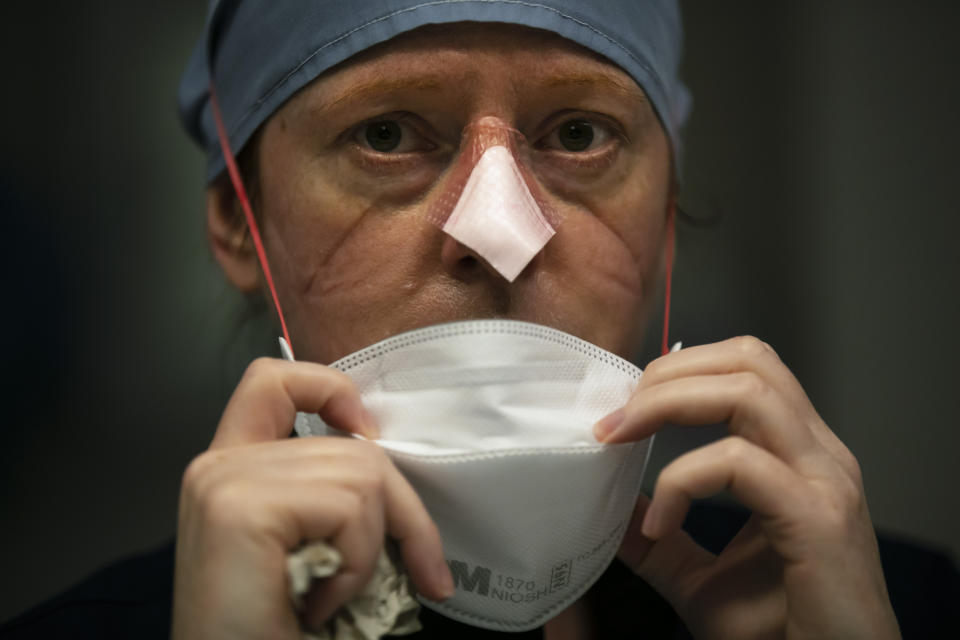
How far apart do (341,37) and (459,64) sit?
0.63 ft

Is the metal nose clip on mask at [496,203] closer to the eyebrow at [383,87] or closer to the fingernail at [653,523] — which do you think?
the eyebrow at [383,87]

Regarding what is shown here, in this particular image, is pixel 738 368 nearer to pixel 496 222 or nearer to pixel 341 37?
pixel 496 222

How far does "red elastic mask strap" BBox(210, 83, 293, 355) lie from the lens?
4.42 ft

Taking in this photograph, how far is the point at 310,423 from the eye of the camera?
1.12 m

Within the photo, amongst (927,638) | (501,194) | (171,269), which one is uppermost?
(171,269)

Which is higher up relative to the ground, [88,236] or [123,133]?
[123,133]

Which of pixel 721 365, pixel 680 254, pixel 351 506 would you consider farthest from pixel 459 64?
pixel 680 254

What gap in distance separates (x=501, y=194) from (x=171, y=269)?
1375 millimetres

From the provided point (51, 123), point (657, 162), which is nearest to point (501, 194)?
point (657, 162)

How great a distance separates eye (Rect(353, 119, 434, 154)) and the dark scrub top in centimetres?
73

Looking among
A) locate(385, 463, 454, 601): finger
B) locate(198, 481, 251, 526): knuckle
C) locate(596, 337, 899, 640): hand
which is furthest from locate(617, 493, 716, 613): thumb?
locate(198, 481, 251, 526): knuckle

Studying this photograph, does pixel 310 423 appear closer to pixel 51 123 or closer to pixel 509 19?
pixel 509 19

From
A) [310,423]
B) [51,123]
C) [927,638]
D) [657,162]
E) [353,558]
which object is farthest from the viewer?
[51,123]

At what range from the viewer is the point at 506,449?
0.99 metres
